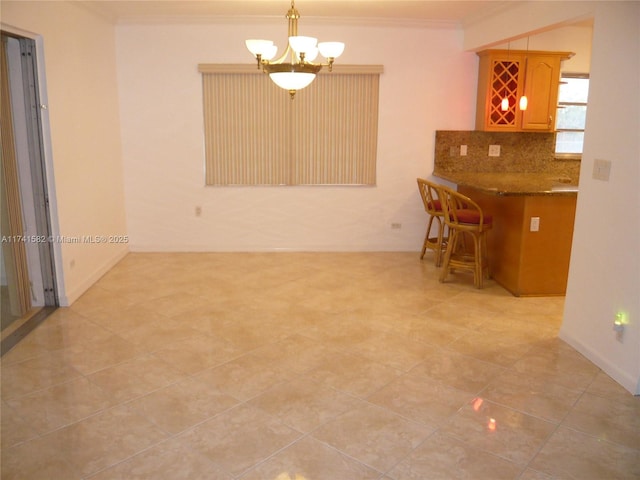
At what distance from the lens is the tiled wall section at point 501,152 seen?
6258 mm

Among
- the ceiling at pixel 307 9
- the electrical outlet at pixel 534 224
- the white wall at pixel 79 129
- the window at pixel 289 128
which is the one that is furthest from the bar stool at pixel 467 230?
the white wall at pixel 79 129

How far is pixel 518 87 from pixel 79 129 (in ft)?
15.0

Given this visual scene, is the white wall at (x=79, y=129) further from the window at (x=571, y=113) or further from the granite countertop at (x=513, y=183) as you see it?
the window at (x=571, y=113)

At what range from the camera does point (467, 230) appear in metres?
5.05

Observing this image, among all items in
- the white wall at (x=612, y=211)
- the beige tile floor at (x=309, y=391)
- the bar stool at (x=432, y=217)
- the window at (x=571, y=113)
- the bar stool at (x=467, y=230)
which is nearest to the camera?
the beige tile floor at (x=309, y=391)

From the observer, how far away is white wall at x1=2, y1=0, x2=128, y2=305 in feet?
13.9

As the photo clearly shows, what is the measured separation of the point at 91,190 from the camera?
5125mm

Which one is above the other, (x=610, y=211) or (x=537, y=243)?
(x=610, y=211)

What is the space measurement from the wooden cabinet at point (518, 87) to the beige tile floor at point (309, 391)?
220cm

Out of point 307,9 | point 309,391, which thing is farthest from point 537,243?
point 307,9

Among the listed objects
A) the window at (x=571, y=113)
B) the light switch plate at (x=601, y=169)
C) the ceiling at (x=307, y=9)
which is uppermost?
the ceiling at (x=307, y=9)

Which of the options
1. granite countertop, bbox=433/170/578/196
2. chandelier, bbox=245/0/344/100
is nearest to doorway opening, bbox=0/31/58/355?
chandelier, bbox=245/0/344/100

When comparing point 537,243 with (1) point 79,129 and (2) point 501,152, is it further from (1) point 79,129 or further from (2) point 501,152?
(1) point 79,129

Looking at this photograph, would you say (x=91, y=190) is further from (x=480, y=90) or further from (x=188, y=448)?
(x=480, y=90)
